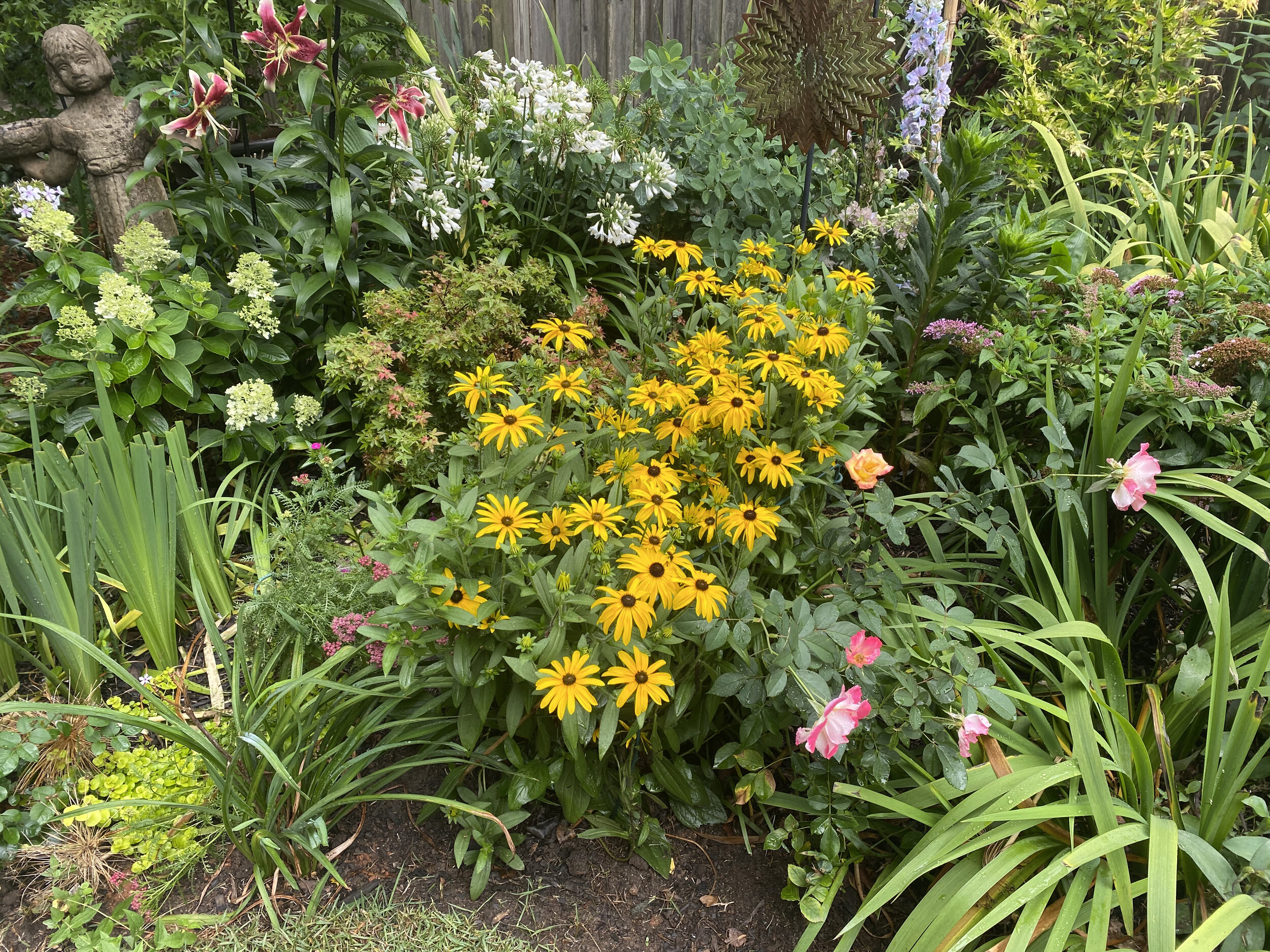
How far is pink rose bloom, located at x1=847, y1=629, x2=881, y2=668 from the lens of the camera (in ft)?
4.50

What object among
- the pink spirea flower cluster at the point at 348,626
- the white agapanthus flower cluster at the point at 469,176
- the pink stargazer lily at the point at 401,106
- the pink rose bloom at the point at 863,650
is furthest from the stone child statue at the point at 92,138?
the pink rose bloom at the point at 863,650

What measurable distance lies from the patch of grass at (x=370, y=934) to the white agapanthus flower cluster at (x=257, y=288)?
1.56m

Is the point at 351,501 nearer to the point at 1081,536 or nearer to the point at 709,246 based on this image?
the point at 709,246

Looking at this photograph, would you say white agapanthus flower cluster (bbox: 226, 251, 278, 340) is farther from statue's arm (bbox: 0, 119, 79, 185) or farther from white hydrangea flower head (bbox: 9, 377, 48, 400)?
statue's arm (bbox: 0, 119, 79, 185)

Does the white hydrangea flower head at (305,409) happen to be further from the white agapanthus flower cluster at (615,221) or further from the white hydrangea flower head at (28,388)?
the white agapanthus flower cluster at (615,221)

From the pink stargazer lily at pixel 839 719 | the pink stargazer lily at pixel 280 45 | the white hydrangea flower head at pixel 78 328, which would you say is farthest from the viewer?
the pink stargazer lily at pixel 280 45

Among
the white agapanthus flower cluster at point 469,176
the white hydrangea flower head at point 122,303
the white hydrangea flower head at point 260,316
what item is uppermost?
the white agapanthus flower cluster at point 469,176

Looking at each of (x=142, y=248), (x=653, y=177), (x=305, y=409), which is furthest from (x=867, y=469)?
(x=142, y=248)

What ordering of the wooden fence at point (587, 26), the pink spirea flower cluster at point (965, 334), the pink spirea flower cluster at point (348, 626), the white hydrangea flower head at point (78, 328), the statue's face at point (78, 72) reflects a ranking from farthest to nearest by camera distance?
the wooden fence at point (587, 26) → the statue's face at point (78, 72) → the white hydrangea flower head at point (78, 328) → the pink spirea flower cluster at point (965, 334) → the pink spirea flower cluster at point (348, 626)

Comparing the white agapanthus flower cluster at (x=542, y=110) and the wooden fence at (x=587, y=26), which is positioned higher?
the wooden fence at (x=587, y=26)

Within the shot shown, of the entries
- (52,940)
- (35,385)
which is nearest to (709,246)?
(35,385)

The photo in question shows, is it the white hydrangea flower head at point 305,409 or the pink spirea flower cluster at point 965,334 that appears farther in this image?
the white hydrangea flower head at point 305,409

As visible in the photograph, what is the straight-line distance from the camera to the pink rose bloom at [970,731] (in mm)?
1376

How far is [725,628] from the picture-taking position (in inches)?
54.2
